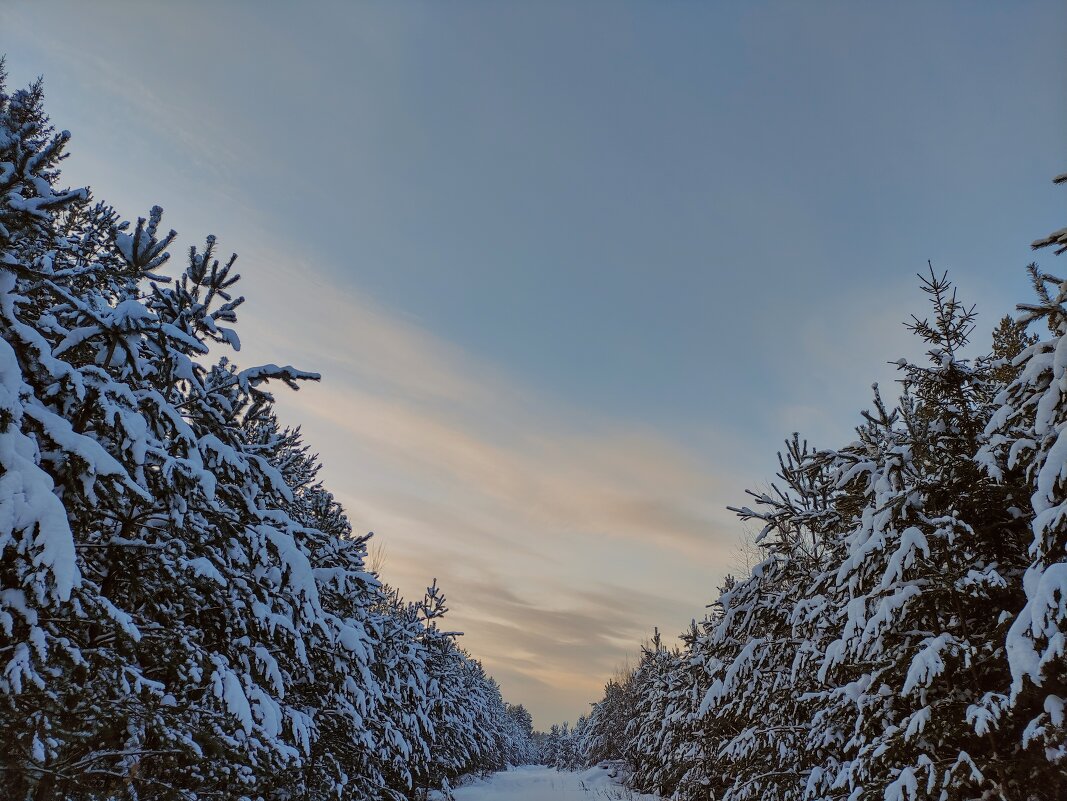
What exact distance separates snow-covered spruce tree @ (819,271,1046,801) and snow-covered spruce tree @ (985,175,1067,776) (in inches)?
12.9

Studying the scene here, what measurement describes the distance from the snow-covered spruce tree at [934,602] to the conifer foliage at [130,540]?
558 centimetres

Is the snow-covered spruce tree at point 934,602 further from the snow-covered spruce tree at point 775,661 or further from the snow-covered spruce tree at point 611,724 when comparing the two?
the snow-covered spruce tree at point 611,724

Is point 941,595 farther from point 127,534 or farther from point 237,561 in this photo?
point 127,534

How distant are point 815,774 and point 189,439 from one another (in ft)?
28.2

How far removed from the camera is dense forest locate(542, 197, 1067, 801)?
4.31 metres

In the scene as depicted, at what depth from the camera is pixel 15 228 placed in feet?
12.1

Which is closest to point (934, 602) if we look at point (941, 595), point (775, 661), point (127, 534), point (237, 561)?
point (941, 595)

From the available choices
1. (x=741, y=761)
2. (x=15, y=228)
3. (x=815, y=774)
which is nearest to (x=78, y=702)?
(x=15, y=228)

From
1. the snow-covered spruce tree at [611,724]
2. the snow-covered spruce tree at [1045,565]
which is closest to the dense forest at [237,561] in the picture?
the snow-covered spruce tree at [1045,565]

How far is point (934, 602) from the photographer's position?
18.8 ft

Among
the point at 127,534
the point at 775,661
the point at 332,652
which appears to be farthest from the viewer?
the point at 775,661

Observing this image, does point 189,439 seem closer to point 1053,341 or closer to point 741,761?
point 1053,341

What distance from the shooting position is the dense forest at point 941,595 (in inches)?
170

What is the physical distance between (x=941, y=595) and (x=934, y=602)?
0.14m
